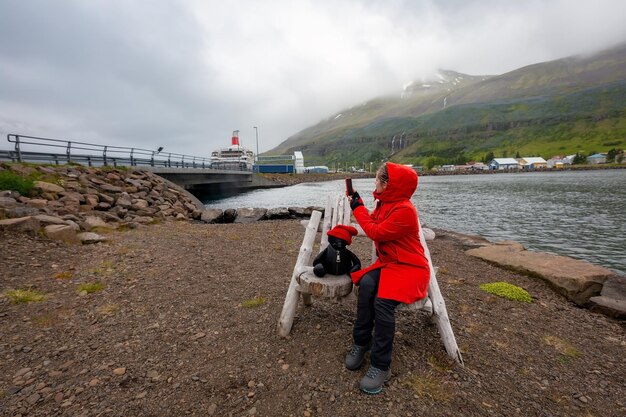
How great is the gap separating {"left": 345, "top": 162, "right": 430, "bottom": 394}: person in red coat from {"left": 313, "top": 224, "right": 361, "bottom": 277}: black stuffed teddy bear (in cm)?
27

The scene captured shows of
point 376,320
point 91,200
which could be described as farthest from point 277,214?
point 376,320

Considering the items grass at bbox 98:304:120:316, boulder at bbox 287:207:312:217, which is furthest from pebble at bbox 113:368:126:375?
boulder at bbox 287:207:312:217

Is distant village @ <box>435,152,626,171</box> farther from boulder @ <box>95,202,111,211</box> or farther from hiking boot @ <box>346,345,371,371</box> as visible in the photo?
hiking boot @ <box>346,345,371,371</box>

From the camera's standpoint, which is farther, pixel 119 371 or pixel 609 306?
pixel 609 306

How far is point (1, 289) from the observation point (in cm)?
598

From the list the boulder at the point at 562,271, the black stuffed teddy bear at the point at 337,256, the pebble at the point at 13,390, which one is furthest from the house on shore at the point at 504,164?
the pebble at the point at 13,390

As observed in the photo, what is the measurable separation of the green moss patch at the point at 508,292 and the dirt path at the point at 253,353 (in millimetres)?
271

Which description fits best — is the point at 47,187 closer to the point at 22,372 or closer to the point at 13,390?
the point at 22,372

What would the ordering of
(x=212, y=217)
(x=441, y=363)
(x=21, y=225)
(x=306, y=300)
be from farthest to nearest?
(x=212, y=217)
(x=21, y=225)
(x=306, y=300)
(x=441, y=363)

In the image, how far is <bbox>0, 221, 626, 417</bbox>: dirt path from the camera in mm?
3371

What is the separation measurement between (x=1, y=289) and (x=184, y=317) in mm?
3887

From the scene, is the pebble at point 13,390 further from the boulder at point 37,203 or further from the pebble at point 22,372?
the boulder at point 37,203

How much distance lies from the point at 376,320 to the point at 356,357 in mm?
660

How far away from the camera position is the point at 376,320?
360cm
